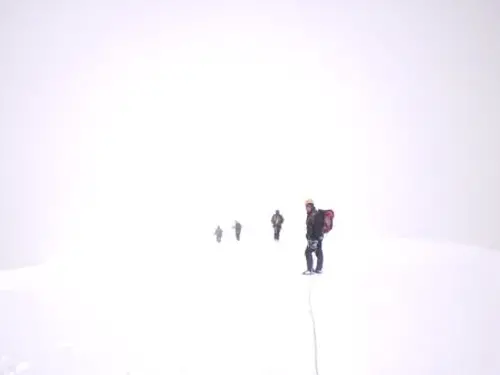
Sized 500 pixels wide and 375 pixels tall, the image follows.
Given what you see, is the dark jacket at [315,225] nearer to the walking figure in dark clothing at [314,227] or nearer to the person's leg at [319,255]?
the walking figure in dark clothing at [314,227]

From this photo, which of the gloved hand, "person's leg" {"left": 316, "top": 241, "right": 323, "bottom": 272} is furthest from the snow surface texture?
the gloved hand

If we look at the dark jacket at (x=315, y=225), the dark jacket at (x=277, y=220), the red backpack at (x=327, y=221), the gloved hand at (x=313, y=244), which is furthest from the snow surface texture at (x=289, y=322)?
the dark jacket at (x=277, y=220)

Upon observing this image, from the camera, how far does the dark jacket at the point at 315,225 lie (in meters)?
10.6

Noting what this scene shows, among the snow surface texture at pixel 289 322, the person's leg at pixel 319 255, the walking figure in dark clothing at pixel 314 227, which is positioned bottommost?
the snow surface texture at pixel 289 322

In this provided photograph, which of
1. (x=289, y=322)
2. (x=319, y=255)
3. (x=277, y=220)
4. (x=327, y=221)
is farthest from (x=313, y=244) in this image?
(x=277, y=220)

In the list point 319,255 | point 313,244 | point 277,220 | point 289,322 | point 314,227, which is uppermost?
point 277,220

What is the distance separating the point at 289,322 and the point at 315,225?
393 centimetres

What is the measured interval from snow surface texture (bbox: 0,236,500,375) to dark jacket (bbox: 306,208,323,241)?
1170 millimetres

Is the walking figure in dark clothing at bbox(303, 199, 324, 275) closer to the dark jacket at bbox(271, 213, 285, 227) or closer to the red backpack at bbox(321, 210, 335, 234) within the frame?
the red backpack at bbox(321, 210, 335, 234)

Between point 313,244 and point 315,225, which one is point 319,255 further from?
point 315,225

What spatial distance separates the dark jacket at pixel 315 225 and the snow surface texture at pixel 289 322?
3.84 ft

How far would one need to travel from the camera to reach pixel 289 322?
7250 mm

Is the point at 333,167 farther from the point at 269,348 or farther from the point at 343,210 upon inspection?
the point at 269,348

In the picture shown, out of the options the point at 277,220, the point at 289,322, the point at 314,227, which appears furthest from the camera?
the point at 277,220
